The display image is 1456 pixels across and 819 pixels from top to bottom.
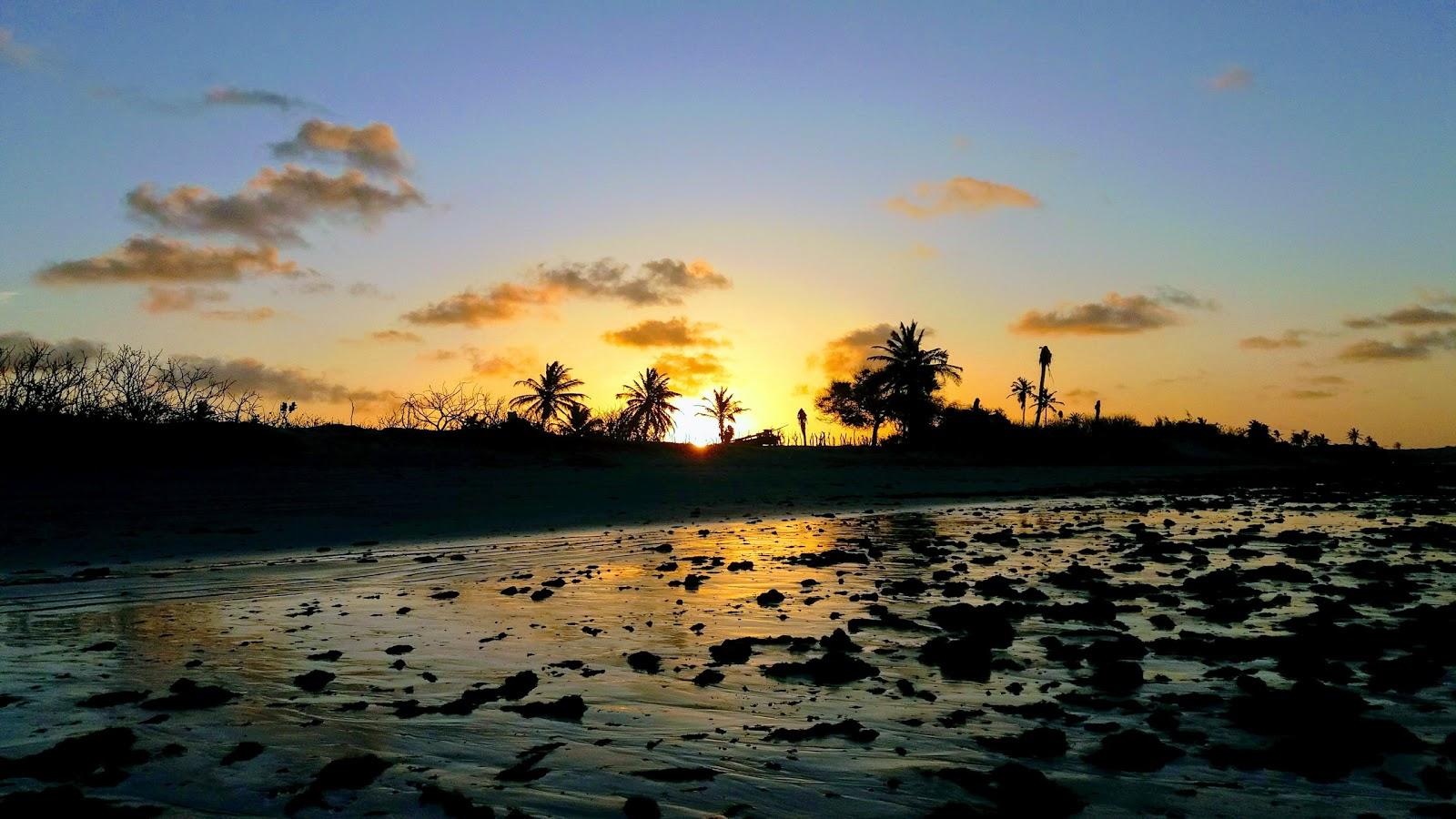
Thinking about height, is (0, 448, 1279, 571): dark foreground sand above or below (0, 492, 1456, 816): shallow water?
above

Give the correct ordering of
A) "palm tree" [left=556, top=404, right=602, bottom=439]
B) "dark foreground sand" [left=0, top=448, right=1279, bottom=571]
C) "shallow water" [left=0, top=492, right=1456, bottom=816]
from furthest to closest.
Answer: "palm tree" [left=556, top=404, right=602, bottom=439] < "dark foreground sand" [left=0, top=448, right=1279, bottom=571] < "shallow water" [left=0, top=492, right=1456, bottom=816]

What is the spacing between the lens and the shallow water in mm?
4789

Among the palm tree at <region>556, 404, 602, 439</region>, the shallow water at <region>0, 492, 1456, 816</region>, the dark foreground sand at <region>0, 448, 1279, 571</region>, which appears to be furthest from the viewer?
the palm tree at <region>556, 404, 602, 439</region>

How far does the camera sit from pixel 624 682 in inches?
277

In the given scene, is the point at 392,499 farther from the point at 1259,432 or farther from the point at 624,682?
the point at 1259,432

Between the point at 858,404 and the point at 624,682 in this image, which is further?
the point at 858,404

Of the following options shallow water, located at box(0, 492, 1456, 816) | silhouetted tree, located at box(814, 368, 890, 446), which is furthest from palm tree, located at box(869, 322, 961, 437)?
shallow water, located at box(0, 492, 1456, 816)

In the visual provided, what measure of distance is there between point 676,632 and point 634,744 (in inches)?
134

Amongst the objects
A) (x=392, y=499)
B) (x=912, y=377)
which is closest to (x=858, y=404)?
(x=912, y=377)

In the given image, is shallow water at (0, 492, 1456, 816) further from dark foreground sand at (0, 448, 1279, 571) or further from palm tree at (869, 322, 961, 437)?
palm tree at (869, 322, 961, 437)

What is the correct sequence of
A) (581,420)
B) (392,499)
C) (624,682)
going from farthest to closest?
(581,420) → (392,499) → (624,682)

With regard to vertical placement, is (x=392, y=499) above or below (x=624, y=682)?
above

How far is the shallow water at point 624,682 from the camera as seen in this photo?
4789 millimetres

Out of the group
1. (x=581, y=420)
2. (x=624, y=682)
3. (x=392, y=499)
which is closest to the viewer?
(x=624, y=682)
